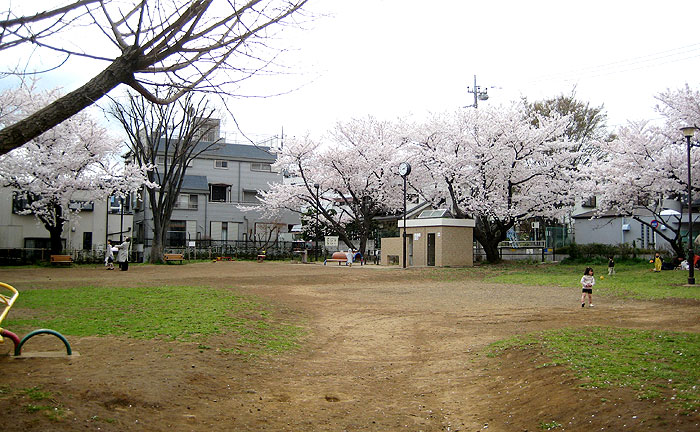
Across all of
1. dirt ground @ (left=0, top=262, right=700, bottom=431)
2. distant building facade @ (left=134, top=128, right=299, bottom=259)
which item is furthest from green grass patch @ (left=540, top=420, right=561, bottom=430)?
distant building facade @ (left=134, top=128, right=299, bottom=259)

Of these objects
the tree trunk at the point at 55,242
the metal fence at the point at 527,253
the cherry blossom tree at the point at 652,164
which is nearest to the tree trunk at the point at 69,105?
the cherry blossom tree at the point at 652,164

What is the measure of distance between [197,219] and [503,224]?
84.0 feet

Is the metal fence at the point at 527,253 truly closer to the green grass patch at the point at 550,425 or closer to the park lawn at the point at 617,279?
the park lawn at the point at 617,279

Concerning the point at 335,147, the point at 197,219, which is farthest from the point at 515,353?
the point at 197,219

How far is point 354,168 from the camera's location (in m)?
36.3

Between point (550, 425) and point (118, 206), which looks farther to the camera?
point (118, 206)

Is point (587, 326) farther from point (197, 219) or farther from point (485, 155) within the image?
point (197, 219)

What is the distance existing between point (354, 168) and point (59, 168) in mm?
16970

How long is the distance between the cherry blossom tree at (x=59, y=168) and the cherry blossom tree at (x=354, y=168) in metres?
10.5

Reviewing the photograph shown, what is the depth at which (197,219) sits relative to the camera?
45.8m

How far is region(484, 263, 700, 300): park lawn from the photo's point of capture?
16.3m

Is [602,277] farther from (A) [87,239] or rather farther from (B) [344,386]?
(A) [87,239]

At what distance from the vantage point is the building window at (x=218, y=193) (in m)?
47.6

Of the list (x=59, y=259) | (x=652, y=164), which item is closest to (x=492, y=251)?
(x=652, y=164)
